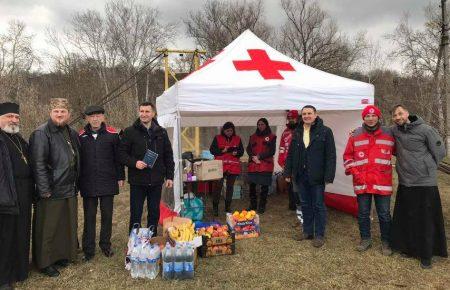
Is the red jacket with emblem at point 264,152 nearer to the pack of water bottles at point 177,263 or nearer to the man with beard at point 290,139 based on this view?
the man with beard at point 290,139

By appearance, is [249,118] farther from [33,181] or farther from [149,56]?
[149,56]

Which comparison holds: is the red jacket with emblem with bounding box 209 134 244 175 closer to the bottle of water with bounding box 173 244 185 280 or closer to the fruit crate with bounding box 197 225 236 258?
the fruit crate with bounding box 197 225 236 258

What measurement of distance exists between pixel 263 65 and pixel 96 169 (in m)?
2.89

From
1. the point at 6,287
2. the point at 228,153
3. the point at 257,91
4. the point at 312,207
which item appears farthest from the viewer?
the point at 228,153

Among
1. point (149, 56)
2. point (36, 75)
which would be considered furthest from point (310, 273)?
point (149, 56)

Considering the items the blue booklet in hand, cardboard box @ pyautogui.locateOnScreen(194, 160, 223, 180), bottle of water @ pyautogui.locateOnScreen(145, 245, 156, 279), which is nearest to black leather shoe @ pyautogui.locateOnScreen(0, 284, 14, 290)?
bottle of water @ pyautogui.locateOnScreen(145, 245, 156, 279)

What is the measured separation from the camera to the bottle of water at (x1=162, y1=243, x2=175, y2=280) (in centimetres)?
352

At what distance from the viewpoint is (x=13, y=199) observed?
3172 mm

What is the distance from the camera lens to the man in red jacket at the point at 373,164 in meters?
3.88

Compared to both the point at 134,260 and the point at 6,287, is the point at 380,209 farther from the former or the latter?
the point at 6,287

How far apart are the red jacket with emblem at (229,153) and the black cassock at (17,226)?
2.90 metres

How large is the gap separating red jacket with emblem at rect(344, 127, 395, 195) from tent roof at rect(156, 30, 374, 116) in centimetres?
109

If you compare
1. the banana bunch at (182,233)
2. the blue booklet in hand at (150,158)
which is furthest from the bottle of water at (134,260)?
the blue booklet in hand at (150,158)

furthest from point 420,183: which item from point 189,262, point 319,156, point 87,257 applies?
point 87,257
